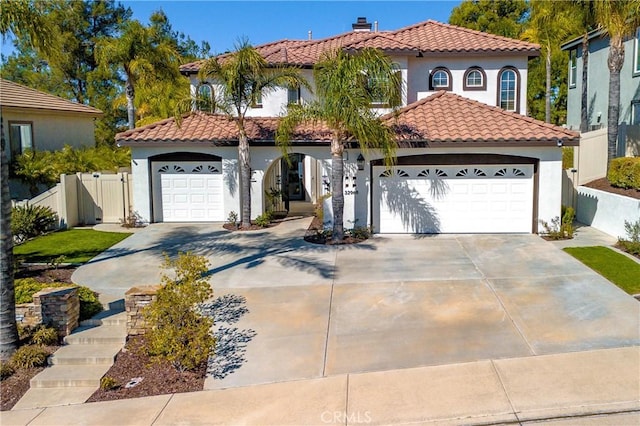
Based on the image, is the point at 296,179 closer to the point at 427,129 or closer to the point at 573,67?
the point at 427,129

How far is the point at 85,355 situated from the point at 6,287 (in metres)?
1.82

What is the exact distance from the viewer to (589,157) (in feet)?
66.2

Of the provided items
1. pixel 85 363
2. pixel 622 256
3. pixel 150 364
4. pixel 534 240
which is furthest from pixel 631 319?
pixel 85 363

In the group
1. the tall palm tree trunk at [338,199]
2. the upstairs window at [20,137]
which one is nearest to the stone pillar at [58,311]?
the tall palm tree trunk at [338,199]

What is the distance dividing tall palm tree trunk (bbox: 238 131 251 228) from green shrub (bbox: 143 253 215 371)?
30.4ft

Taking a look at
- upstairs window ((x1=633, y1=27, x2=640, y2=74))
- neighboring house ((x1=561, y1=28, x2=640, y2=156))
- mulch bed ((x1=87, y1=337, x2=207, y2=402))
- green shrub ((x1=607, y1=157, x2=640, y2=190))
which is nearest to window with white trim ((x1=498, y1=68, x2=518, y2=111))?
neighboring house ((x1=561, y1=28, x2=640, y2=156))

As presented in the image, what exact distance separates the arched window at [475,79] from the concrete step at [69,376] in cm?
1749

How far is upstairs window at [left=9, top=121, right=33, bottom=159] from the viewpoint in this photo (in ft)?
75.4

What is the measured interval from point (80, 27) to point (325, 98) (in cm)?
2850

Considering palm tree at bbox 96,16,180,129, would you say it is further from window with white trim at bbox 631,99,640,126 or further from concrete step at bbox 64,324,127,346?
window with white trim at bbox 631,99,640,126

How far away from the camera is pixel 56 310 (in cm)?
1038

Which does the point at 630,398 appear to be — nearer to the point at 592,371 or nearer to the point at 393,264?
the point at 592,371

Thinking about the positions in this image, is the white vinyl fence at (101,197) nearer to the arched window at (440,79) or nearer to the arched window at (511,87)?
the arched window at (440,79)

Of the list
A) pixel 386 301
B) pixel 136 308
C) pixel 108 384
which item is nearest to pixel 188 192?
pixel 136 308
